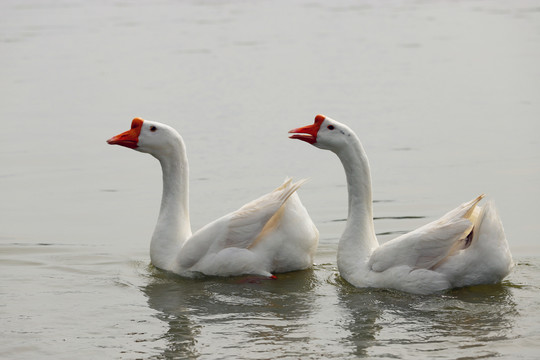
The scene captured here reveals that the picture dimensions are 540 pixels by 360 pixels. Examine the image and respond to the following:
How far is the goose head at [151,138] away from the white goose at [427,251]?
1563 mm

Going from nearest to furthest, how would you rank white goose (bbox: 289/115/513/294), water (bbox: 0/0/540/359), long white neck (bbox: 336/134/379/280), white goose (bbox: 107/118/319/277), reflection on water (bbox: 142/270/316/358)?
1. reflection on water (bbox: 142/270/316/358)
2. water (bbox: 0/0/540/359)
3. white goose (bbox: 289/115/513/294)
4. long white neck (bbox: 336/134/379/280)
5. white goose (bbox: 107/118/319/277)

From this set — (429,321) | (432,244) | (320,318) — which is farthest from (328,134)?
(429,321)

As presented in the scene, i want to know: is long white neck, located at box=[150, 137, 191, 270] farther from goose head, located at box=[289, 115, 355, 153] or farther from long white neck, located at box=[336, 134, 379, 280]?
long white neck, located at box=[336, 134, 379, 280]

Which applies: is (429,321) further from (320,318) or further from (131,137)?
(131,137)

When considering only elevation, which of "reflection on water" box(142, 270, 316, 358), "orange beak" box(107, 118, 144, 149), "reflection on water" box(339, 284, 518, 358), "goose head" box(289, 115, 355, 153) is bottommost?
"reflection on water" box(142, 270, 316, 358)

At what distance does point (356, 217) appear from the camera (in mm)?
9852

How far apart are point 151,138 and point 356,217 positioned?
2.43 metres

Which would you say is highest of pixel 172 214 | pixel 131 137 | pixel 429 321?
pixel 131 137

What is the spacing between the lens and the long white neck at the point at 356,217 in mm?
9695

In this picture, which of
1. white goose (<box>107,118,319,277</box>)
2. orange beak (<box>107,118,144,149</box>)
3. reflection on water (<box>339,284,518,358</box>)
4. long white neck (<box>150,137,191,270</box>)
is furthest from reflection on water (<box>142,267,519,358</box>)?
orange beak (<box>107,118,144,149</box>)

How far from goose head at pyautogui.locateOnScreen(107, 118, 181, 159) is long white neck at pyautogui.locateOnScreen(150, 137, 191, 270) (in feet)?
0.21

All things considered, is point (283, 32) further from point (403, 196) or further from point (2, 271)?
point (2, 271)

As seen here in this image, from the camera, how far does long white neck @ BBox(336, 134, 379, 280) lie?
31.8ft

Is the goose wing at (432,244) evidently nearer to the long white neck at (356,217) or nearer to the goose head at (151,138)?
the long white neck at (356,217)
